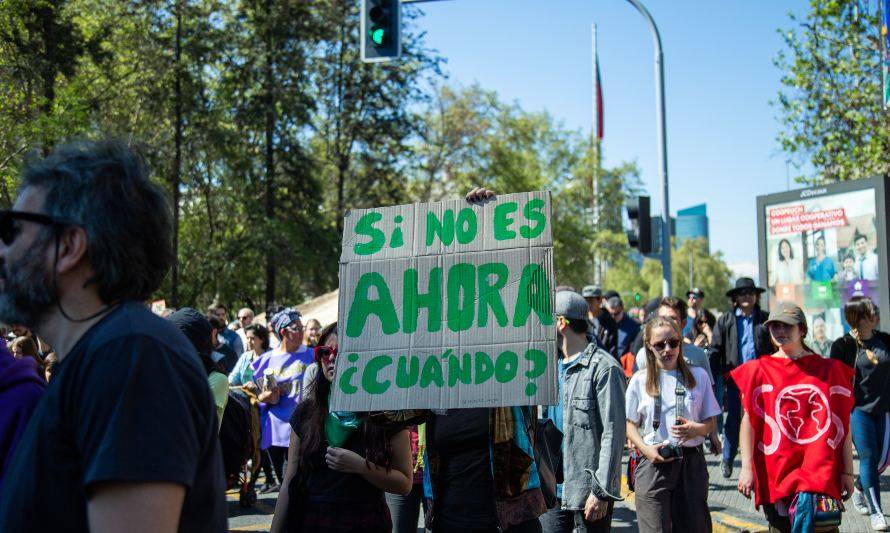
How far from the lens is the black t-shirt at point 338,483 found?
161 inches

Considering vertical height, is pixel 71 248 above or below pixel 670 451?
above

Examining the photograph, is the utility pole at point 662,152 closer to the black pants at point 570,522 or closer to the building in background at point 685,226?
the building in background at point 685,226

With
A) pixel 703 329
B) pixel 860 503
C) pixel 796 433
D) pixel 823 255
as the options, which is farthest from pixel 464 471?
pixel 823 255

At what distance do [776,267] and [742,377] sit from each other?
299 inches

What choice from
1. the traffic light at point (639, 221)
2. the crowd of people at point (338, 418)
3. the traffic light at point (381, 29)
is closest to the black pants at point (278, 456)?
the crowd of people at point (338, 418)

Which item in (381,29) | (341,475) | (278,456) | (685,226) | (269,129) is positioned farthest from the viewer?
(685,226)

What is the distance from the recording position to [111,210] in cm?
186

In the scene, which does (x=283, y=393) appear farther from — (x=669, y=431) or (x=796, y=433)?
(x=796, y=433)

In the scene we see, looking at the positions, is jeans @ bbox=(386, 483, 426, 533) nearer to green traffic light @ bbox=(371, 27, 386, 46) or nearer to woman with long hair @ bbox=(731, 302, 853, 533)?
woman with long hair @ bbox=(731, 302, 853, 533)

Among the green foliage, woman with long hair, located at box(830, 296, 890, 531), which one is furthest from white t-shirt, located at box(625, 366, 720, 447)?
the green foliage

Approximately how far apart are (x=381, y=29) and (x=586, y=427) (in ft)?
21.9

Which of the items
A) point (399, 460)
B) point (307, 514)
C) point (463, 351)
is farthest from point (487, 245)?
point (307, 514)

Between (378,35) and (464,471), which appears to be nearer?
(464,471)

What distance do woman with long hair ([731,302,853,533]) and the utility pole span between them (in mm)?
8167
